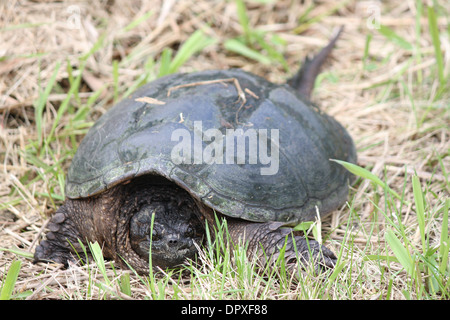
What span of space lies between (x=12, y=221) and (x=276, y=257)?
165cm

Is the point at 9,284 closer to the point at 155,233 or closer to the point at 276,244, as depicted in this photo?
the point at 155,233

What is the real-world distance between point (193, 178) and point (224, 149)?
24cm

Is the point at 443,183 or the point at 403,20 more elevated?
the point at 403,20

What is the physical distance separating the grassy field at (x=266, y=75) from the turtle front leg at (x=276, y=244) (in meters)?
0.09

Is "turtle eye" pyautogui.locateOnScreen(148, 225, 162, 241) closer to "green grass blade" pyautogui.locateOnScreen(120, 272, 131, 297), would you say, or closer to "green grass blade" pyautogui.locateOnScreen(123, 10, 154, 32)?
"green grass blade" pyautogui.locateOnScreen(120, 272, 131, 297)

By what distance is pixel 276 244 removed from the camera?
94.2 inches

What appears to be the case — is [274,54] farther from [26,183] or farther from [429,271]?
[429,271]

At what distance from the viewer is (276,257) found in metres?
2.33

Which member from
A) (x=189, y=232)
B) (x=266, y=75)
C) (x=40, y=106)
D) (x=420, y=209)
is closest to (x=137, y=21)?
(x=266, y=75)

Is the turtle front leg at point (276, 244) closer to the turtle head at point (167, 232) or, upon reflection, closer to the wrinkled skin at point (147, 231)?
the wrinkled skin at point (147, 231)

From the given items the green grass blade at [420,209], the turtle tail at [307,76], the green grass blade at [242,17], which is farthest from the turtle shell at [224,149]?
the green grass blade at [242,17]

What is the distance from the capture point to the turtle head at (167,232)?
239 centimetres

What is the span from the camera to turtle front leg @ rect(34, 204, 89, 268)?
2633 mm
